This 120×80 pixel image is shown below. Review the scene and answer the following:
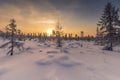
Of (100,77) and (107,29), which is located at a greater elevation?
(107,29)

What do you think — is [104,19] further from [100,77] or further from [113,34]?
[100,77]

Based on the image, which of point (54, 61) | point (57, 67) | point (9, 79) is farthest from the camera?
point (54, 61)

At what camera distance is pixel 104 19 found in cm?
3078

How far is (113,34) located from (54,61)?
778 inches

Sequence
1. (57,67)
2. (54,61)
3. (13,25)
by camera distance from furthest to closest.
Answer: (13,25)
(54,61)
(57,67)

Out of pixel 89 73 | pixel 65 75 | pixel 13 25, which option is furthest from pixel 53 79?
pixel 13 25

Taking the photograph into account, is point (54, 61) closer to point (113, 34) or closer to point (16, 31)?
point (16, 31)

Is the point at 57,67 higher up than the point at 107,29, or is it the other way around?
the point at 107,29

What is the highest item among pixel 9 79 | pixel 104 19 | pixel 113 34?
pixel 104 19

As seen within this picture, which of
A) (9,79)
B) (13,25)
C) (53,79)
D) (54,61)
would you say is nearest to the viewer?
(53,79)

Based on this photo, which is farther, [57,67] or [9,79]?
[57,67]

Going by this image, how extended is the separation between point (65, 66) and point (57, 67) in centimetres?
77

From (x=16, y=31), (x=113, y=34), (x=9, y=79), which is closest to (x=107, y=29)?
(x=113, y=34)

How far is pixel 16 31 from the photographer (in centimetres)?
2561
